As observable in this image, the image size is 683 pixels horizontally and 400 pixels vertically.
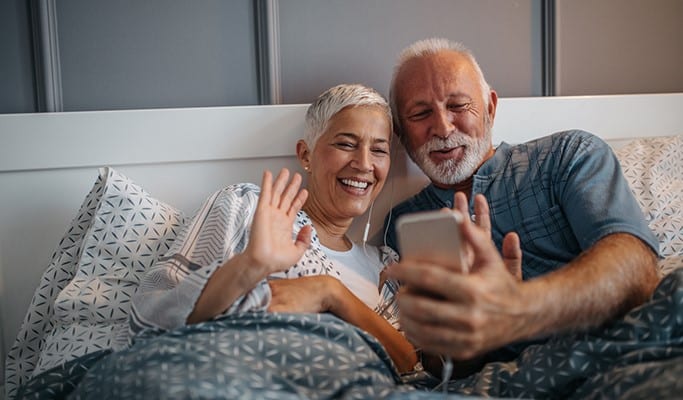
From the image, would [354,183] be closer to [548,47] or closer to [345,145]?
[345,145]

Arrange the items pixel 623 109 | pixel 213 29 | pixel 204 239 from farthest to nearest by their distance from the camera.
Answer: pixel 623 109
pixel 213 29
pixel 204 239

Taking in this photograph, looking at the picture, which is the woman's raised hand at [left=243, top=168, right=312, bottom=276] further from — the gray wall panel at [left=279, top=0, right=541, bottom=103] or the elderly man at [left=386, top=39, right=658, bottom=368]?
the gray wall panel at [left=279, top=0, right=541, bottom=103]

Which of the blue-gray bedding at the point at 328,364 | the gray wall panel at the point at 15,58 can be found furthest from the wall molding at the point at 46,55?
the blue-gray bedding at the point at 328,364

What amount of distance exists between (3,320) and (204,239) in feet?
1.86

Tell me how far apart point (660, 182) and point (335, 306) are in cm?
93

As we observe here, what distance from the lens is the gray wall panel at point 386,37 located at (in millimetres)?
1641

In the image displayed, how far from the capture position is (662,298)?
0.92 m

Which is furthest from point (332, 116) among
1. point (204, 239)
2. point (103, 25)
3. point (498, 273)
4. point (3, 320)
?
point (3, 320)

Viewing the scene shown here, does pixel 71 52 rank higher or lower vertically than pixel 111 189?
higher

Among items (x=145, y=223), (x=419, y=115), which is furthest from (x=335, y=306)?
(x=419, y=115)

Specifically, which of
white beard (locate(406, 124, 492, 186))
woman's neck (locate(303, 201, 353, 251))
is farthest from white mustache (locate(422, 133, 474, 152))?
woman's neck (locate(303, 201, 353, 251))

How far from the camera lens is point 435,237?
0.83m

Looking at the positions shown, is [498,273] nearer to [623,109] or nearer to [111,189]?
[111,189]

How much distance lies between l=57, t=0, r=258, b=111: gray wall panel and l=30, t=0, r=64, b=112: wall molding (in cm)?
2
